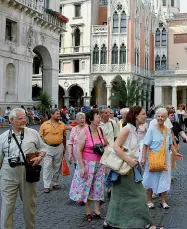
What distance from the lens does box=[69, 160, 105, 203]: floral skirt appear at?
17.7ft

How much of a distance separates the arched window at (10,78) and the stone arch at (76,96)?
21171 millimetres

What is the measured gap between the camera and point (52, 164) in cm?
748

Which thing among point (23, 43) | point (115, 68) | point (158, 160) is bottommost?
point (158, 160)

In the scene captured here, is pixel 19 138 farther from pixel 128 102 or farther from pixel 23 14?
pixel 128 102

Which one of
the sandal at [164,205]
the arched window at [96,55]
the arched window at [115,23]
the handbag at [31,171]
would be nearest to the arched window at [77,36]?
the arched window at [96,55]

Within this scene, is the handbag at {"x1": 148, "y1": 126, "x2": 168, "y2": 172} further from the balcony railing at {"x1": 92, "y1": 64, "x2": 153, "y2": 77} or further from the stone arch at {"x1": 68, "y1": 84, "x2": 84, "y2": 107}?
the stone arch at {"x1": 68, "y1": 84, "x2": 84, "y2": 107}

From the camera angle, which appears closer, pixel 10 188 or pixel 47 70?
pixel 10 188

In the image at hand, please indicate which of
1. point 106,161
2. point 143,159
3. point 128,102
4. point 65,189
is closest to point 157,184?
point 143,159

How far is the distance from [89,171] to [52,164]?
2.22 m

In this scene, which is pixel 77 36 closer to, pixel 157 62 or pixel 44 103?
pixel 157 62

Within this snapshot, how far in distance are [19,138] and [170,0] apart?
52914 mm

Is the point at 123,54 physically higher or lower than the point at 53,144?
higher

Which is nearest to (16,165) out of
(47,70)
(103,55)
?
(47,70)

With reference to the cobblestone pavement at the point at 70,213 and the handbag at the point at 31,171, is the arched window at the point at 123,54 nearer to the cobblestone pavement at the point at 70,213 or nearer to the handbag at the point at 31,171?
the cobblestone pavement at the point at 70,213
